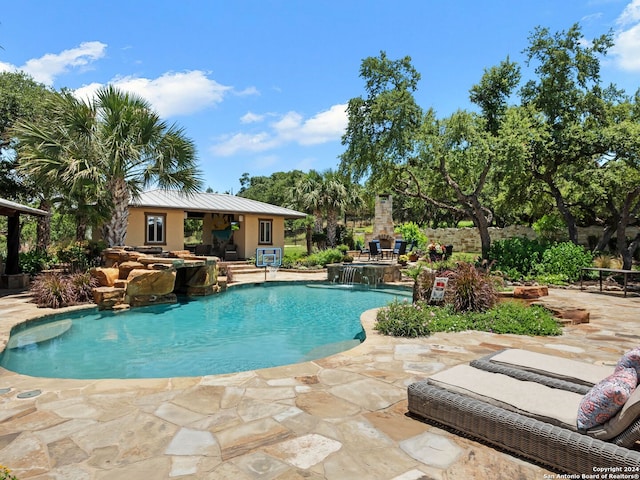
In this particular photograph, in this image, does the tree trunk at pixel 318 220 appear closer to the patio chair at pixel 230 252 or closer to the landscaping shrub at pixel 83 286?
the patio chair at pixel 230 252

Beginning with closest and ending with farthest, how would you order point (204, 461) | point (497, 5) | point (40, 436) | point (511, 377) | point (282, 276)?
point (204, 461)
point (40, 436)
point (511, 377)
point (497, 5)
point (282, 276)

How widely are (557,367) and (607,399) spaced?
1.11 meters

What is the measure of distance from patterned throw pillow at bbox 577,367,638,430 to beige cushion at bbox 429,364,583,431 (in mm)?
98

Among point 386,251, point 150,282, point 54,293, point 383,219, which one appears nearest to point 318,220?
point 383,219

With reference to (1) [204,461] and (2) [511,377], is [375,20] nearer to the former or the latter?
(2) [511,377]

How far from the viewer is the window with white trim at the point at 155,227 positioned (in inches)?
→ 691

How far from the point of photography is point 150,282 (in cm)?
1019

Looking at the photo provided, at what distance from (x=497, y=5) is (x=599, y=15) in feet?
17.8

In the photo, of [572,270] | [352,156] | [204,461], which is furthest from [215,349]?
[572,270]

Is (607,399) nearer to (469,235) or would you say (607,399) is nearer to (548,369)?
(548,369)

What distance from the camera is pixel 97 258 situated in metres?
12.2

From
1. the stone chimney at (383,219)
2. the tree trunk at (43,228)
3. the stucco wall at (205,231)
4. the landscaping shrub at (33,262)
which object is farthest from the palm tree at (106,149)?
the stone chimney at (383,219)

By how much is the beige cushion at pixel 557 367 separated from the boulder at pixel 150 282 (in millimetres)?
8828

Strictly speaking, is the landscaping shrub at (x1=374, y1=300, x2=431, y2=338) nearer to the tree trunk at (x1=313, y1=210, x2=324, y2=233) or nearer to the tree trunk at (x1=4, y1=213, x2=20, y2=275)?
the tree trunk at (x1=4, y1=213, x2=20, y2=275)
